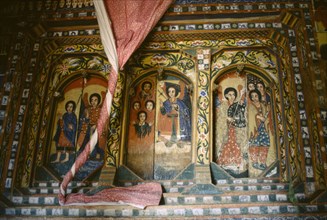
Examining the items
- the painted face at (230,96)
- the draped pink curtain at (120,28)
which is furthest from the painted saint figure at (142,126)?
the painted face at (230,96)

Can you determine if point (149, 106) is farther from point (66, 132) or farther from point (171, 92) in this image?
point (66, 132)

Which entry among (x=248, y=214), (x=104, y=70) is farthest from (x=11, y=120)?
(x=248, y=214)

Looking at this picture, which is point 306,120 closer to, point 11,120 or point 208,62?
point 208,62

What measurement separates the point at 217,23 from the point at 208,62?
595mm

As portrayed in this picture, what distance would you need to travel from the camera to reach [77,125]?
6637mm

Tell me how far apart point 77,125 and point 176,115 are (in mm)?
1396

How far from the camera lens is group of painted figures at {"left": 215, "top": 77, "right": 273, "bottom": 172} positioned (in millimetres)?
6247

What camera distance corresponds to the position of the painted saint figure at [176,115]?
21.1ft

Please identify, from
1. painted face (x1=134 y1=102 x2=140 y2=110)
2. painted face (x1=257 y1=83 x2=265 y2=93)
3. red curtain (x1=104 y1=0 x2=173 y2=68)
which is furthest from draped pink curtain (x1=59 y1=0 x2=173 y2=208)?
painted face (x1=257 y1=83 x2=265 y2=93)

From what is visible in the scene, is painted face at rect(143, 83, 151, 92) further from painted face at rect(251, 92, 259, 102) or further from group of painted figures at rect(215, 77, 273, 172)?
painted face at rect(251, 92, 259, 102)

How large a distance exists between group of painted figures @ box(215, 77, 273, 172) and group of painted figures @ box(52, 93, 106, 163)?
5.36 feet

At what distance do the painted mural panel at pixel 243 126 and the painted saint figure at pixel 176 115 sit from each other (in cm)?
41

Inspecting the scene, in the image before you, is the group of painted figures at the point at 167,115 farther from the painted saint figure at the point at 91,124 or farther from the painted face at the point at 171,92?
the painted saint figure at the point at 91,124

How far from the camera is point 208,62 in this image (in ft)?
21.8
